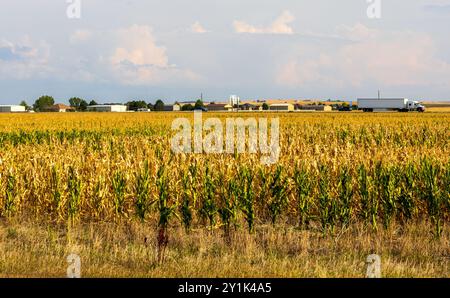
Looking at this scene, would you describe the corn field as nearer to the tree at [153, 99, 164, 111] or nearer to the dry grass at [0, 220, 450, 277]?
the dry grass at [0, 220, 450, 277]

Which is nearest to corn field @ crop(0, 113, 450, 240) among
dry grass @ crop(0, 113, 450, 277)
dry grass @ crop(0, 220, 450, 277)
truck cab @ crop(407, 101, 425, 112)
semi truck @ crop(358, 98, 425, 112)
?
dry grass @ crop(0, 113, 450, 277)

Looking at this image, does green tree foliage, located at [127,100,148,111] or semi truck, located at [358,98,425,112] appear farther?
green tree foliage, located at [127,100,148,111]

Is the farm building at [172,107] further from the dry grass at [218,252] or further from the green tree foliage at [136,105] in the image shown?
the dry grass at [218,252]

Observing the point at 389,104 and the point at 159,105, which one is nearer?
the point at 389,104

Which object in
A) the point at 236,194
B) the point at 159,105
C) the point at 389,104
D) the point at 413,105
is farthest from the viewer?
the point at 159,105

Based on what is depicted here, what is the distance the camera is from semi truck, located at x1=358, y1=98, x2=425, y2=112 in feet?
391

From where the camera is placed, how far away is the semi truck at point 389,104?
119188 mm

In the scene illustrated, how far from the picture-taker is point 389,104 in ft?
394

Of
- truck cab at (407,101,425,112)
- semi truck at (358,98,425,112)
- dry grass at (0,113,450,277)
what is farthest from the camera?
semi truck at (358,98,425,112)

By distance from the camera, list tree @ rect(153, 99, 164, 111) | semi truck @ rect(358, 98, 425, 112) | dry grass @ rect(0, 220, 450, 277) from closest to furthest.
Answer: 1. dry grass @ rect(0, 220, 450, 277)
2. semi truck @ rect(358, 98, 425, 112)
3. tree @ rect(153, 99, 164, 111)

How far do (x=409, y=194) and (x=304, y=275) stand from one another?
182 inches

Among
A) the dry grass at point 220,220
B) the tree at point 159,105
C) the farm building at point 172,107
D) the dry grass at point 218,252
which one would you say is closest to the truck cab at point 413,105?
the farm building at point 172,107

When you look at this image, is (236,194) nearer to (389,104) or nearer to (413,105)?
(389,104)

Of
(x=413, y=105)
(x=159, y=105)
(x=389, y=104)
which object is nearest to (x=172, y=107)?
(x=159, y=105)
